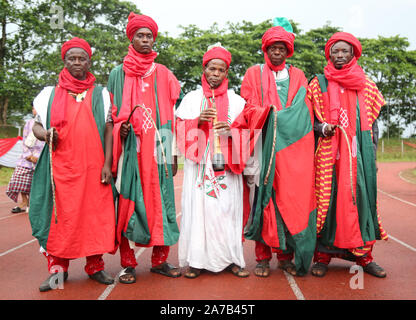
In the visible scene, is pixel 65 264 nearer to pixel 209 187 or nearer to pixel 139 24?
pixel 209 187

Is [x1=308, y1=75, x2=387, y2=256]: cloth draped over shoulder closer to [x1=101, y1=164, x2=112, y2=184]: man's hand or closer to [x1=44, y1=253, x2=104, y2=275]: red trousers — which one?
[x1=101, y1=164, x2=112, y2=184]: man's hand

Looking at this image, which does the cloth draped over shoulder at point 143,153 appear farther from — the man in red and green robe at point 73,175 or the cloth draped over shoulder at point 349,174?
the cloth draped over shoulder at point 349,174

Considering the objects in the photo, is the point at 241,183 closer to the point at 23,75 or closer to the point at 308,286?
the point at 308,286

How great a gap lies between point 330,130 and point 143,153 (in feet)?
6.33

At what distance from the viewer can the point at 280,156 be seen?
4059 mm

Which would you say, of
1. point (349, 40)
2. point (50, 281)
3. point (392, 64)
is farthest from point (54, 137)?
point (392, 64)

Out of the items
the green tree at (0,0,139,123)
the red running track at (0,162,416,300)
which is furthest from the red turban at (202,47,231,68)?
the green tree at (0,0,139,123)

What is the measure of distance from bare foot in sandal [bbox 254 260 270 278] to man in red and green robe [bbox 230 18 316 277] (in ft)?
0.03

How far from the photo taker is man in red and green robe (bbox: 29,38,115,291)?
148 inches

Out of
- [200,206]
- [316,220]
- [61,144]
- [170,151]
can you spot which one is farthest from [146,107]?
[316,220]

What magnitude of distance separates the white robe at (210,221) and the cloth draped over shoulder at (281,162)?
184 mm

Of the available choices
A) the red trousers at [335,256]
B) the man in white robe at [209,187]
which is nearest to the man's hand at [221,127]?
the man in white robe at [209,187]

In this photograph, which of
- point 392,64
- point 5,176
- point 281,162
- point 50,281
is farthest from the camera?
point 392,64

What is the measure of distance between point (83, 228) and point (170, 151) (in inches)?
46.0
